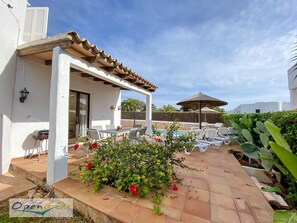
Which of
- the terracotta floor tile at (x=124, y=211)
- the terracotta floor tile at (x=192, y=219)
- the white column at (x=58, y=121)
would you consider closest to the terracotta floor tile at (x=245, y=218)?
the terracotta floor tile at (x=192, y=219)

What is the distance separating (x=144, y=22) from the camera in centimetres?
849

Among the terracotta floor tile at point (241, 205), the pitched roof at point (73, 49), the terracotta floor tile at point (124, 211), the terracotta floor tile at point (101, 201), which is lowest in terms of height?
the terracotta floor tile at point (241, 205)

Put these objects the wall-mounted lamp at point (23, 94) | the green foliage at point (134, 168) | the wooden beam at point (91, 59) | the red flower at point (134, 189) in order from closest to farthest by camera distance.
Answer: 1. the red flower at point (134, 189)
2. the green foliage at point (134, 168)
3. the wooden beam at point (91, 59)
4. the wall-mounted lamp at point (23, 94)

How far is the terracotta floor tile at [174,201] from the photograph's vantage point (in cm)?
274

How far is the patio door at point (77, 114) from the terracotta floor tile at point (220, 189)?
22.9 feet

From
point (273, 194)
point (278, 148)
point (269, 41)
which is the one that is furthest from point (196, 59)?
point (278, 148)

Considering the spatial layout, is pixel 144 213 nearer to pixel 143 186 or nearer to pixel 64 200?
pixel 143 186

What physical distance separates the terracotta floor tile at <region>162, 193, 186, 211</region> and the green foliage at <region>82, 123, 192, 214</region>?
0.43 ft

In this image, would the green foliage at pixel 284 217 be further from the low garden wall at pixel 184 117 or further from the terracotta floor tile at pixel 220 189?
the low garden wall at pixel 184 117

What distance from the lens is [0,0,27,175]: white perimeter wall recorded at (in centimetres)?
446

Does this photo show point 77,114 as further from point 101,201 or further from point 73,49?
point 101,201

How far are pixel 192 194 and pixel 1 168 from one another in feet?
18.2

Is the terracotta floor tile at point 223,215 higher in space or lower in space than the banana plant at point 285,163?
lower

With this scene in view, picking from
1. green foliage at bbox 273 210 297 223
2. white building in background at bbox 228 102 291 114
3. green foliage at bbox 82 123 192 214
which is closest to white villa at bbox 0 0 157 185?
green foliage at bbox 82 123 192 214
